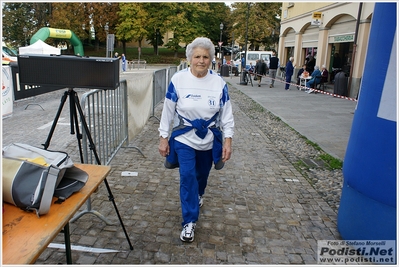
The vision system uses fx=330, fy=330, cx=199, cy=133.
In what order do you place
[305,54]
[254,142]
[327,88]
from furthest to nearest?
[305,54] → [327,88] → [254,142]

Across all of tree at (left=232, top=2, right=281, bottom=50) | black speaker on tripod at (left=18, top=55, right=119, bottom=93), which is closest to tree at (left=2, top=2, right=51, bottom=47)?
tree at (left=232, top=2, right=281, bottom=50)

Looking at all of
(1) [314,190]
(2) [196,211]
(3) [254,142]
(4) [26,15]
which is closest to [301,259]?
(2) [196,211]

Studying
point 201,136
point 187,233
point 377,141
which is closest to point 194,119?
point 201,136

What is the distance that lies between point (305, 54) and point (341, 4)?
639 cm

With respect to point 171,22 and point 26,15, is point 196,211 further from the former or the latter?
point 26,15

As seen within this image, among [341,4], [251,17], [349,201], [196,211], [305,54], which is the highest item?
[251,17]

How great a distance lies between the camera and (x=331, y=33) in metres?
17.4

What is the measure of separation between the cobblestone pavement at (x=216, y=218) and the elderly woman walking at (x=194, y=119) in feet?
1.02

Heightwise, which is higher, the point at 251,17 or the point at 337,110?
the point at 251,17

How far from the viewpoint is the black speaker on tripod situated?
2930 mm

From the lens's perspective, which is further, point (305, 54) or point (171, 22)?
point (171, 22)

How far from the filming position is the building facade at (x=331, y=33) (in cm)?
1373

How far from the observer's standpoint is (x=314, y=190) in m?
4.48

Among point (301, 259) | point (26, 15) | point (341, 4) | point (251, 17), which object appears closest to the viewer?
point (301, 259)
